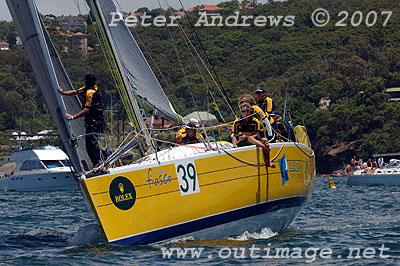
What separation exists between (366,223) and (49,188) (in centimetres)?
2802

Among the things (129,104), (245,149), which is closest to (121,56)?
(129,104)

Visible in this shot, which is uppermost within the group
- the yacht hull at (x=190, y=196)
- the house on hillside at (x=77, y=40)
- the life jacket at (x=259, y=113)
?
the house on hillside at (x=77, y=40)

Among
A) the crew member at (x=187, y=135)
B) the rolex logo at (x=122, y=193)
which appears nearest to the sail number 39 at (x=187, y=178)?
the rolex logo at (x=122, y=193)

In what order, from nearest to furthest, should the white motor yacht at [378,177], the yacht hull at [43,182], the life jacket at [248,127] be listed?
the life jacket at [248,127] → the white motor yacht at [378,177] → the yacht hull at [43,182]

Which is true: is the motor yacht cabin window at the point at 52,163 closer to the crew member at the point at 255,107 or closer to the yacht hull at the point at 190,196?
the crew member at the point at 255,107

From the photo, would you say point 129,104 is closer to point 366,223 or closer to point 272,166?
point 272,166

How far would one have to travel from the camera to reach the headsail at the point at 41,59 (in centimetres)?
929

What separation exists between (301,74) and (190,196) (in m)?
62.7

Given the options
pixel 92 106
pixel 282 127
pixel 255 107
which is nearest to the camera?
pixel 92 106

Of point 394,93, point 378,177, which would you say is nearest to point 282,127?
point 378,177

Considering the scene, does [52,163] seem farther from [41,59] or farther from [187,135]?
[41,59]

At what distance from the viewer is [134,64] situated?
1102cm

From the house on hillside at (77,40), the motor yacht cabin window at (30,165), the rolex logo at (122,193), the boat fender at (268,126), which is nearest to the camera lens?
the rolex logo at (122,193)

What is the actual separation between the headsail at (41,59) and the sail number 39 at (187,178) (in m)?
1.30
